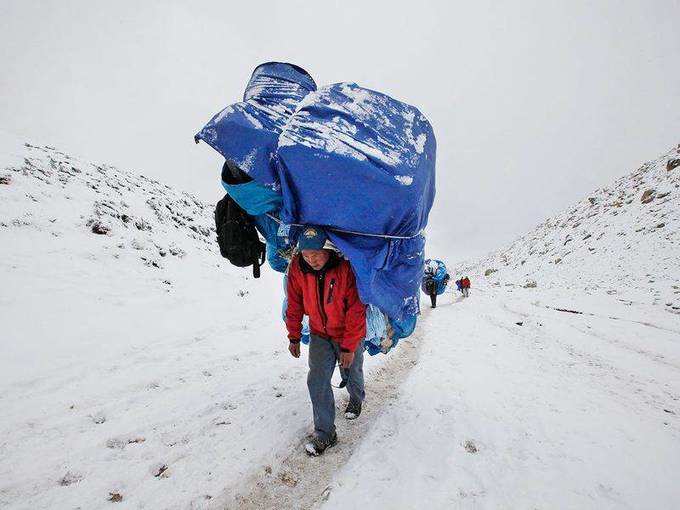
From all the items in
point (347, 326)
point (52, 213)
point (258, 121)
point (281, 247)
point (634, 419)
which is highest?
point (52, 213)

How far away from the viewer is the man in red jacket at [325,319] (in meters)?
2.96

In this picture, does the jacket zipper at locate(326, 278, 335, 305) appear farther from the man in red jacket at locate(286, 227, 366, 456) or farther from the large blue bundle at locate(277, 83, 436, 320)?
the large blue bundle at locate(277, 83, 436, 320)

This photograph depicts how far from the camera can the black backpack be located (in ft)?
10.4

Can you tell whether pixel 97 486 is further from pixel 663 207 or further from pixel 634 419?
pixel 663 207

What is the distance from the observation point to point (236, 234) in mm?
3191

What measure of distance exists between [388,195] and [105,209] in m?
10.0

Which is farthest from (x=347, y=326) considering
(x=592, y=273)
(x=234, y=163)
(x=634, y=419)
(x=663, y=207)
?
(x=663, y=207)

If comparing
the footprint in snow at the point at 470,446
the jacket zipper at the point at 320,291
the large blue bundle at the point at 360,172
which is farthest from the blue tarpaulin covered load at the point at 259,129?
the footprint in snow at the point at 470,446

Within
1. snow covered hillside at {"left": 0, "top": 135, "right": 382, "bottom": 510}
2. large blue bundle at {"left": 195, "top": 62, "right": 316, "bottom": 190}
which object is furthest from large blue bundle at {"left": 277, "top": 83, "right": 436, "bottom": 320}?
snow covered hillside at {"left": 0, "top": 135, "right": 382, "bottom": 510}

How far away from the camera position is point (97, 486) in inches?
94.3

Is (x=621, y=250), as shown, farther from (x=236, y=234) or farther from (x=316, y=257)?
(x=236, y=234)

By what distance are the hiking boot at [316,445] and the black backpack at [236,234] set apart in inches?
68.9

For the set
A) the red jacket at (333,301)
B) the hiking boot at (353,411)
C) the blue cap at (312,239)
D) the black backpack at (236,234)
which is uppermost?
the black backpack at (236,234)

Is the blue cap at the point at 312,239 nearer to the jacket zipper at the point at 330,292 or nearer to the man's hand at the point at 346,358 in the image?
the jacket zipper at the point at 330,292
